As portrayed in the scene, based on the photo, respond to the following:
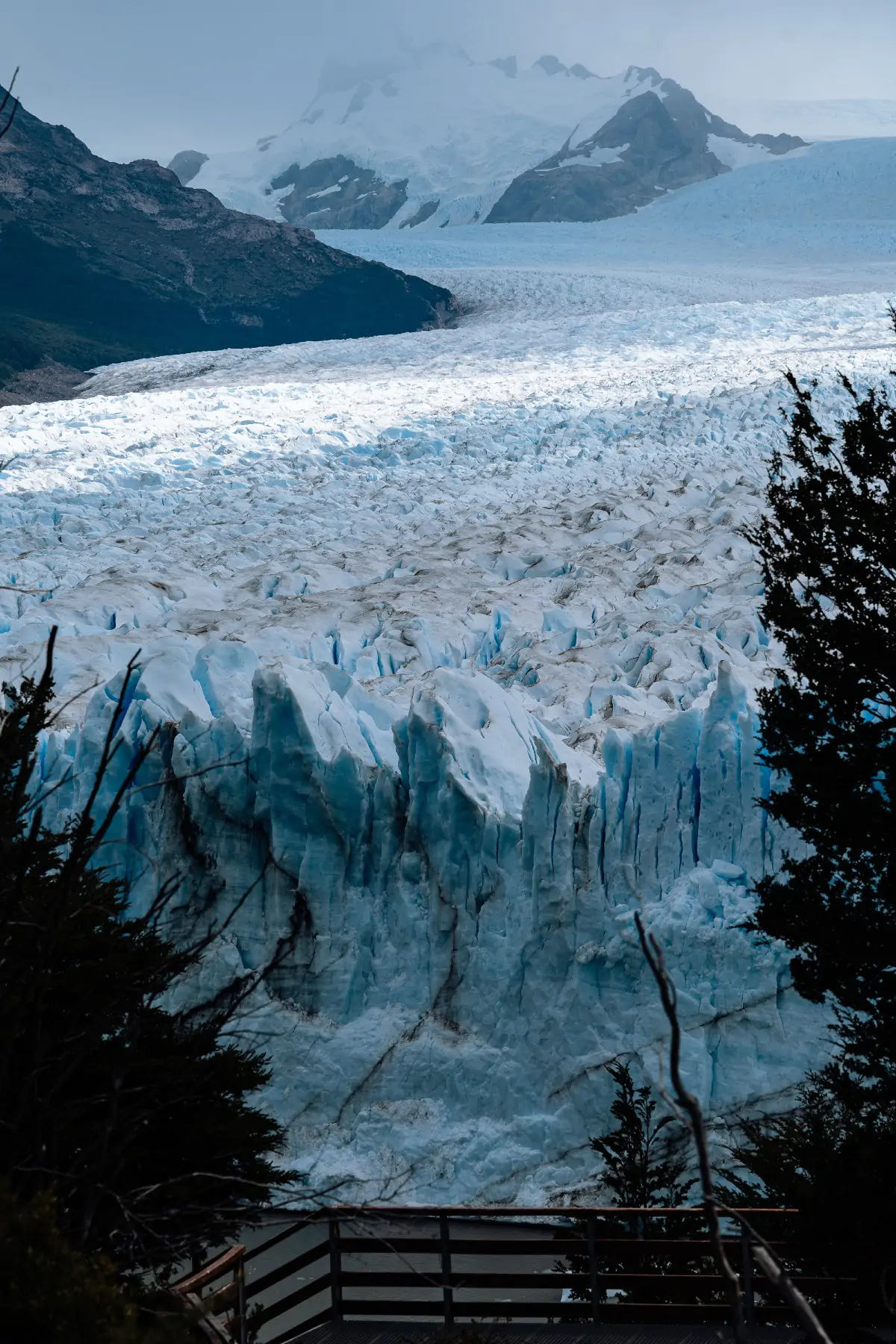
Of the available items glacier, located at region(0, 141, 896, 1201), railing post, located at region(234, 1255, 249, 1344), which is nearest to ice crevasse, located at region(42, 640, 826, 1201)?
glacier, located at region(0, 141, 896, 1201)

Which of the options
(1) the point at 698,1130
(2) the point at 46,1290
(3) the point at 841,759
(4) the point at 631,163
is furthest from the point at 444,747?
(4) the point at 631,163

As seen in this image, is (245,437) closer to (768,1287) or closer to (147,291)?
(768,1287)

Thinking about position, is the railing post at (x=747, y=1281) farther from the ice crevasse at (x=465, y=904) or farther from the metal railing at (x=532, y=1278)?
the ice crevasse at (x=465, y=904)

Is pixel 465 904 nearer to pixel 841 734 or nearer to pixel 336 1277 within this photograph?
pixel 336 1277

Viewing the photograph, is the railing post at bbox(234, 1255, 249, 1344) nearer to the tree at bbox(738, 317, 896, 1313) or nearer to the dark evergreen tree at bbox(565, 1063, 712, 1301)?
the dark evergreen tree at bbox(565, 1063, 712, 1301)

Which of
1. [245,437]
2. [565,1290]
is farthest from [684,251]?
[565,1290]
